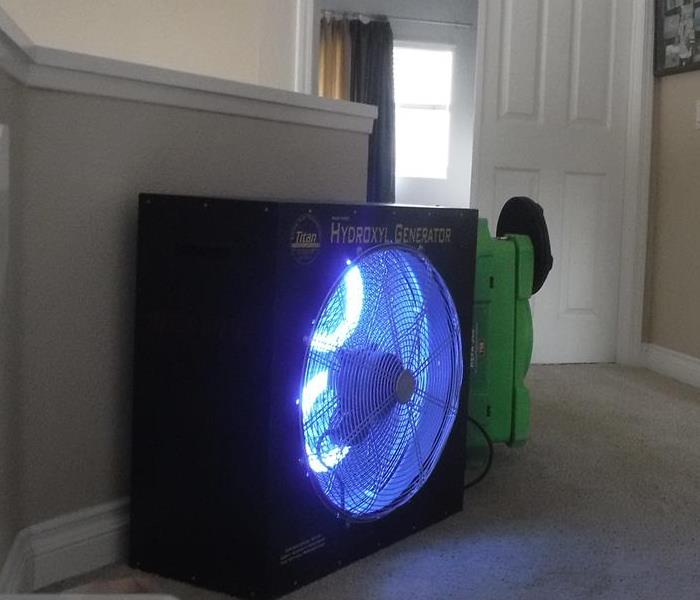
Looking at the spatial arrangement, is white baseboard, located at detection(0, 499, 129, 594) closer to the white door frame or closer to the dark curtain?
the white door frame

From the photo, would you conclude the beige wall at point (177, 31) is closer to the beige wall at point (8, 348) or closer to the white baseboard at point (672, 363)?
the white baseboard at point (672, 363)

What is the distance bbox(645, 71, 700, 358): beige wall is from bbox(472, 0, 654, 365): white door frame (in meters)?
0.04

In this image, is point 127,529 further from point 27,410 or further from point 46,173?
point 46,173

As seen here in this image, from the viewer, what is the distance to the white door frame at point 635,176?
359 cm

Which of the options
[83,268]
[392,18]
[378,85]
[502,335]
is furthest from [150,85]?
[392,18]

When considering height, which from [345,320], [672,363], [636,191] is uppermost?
[636,191]

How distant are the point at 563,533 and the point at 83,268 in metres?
0.96

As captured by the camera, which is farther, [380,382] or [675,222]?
[675,222]

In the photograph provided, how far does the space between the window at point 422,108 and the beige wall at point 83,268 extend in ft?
16.5

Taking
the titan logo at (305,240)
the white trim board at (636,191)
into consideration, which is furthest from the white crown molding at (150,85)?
the white trim board at (636,191)

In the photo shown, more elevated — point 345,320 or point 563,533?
point 345,320

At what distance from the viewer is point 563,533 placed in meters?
1.70

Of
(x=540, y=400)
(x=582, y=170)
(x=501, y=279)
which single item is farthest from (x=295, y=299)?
(x=582, y=170)

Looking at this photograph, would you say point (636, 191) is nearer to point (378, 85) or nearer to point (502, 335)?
point (502, 335)
